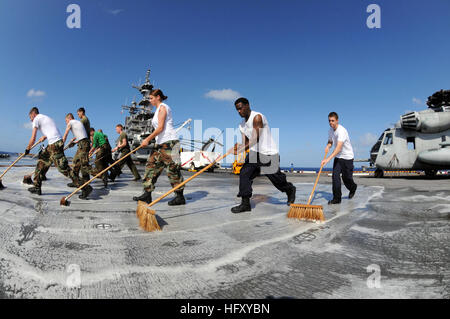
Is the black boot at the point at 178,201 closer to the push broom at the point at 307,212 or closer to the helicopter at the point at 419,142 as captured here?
the push broom at the point at 307,212

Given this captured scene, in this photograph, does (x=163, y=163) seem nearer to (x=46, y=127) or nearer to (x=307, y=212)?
(x=307, y=212)

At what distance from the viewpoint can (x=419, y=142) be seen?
13.5 m

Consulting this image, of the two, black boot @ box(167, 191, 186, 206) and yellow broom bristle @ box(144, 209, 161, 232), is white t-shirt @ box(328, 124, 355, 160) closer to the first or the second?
black boot @ box(167, 191, 186, 206)

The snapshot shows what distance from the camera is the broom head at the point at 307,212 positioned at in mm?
3014

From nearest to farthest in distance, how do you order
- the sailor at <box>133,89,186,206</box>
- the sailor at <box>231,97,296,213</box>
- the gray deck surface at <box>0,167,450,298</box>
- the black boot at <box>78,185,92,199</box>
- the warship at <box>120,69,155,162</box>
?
the gray deck surface at <box>0,167,450,298</box> < the sailor at <box>231,97,296,213</box> < the sailor at <box>133,89,186,206</box> < the black boot at <box>78,185,92,199</box> < the warship at <box>120,69,155,162</box>

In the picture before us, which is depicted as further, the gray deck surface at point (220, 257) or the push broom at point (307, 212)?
the push broom at point (307, 212)

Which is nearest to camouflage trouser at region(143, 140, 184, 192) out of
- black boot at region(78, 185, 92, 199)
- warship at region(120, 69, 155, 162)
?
black boot at region(78, 185, 92, 199)

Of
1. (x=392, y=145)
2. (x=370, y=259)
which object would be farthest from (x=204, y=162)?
(x=370, y=259)

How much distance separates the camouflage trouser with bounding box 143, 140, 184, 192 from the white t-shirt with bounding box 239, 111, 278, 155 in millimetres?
1231

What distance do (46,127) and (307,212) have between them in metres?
5.09

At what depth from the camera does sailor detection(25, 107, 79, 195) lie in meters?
4.84

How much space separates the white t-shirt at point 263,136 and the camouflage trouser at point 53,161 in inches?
139

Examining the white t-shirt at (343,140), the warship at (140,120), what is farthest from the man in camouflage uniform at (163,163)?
the warship at (140,120)

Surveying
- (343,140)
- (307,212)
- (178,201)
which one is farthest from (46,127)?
(343,140)
